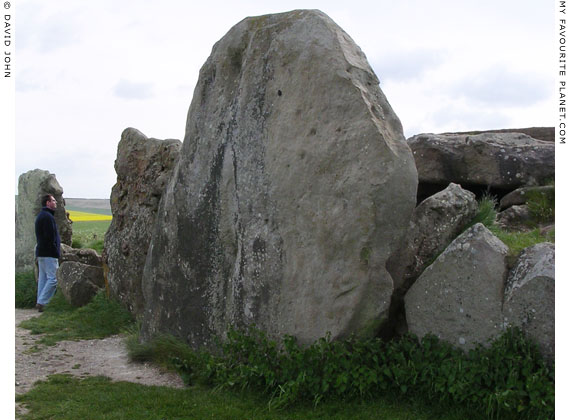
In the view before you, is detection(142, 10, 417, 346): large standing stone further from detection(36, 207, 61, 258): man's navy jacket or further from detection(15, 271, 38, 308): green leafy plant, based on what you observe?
detection(15, 271, 38, 308): green leafy plant

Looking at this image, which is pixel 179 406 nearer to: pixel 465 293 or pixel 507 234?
pixel 465 293

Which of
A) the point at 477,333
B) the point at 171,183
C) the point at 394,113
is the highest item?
the point at 394,113

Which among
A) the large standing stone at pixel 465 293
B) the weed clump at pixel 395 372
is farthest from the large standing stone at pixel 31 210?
the large standing stone at pixel 465 293

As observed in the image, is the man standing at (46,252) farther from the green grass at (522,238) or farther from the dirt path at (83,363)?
the green grass at (522,238)

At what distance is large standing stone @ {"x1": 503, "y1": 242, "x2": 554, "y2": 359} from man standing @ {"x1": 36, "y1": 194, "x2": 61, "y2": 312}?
891 centimetres

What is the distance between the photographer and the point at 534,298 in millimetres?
5859

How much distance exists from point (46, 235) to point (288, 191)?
6942 mm

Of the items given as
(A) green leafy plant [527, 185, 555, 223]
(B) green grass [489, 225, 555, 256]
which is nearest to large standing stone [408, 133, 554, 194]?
(A) green leafy plant [527, 185, 555, 223]

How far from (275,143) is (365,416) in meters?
3.06

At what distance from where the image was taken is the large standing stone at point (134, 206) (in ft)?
35.1

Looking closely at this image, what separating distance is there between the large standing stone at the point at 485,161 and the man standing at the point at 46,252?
704 cm

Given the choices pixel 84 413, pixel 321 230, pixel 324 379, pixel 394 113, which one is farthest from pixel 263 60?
pixel 84 413

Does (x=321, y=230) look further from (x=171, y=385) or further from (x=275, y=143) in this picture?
(x=171, y=385)

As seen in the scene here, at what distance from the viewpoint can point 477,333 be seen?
20.3 ft
